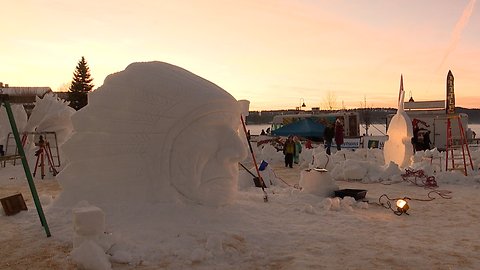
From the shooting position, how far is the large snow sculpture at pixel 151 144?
6902mm

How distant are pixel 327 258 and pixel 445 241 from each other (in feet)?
6.88

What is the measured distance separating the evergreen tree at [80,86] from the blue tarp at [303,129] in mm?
20452

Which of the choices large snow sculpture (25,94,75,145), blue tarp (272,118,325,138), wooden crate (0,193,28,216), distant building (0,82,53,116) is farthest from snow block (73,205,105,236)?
distant building (0,82,53,116)

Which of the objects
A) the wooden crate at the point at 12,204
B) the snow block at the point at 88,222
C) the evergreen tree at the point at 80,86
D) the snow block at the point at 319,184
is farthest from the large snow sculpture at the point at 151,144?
the evergreen tree at the point at 80,86

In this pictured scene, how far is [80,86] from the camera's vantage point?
43719mm

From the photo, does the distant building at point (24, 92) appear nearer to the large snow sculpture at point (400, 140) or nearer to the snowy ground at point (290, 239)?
the large snow sculpture at point (400, 140)

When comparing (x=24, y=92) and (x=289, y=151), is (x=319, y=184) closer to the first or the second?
(x=289, y=151)

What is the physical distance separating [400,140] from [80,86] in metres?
36.5

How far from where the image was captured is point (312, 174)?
9617 millimetres

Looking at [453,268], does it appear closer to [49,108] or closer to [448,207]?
[448,207]

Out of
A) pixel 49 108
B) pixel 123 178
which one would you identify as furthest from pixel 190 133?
pixel 49 108

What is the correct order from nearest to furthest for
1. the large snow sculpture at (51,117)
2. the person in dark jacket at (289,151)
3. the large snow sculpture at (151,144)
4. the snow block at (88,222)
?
1. the snow block at (88,222)
2. the large snow sculpture at (151,144)
3. the person in dark jacket at (289,151)
4. the large snow sculpture at (51,117)

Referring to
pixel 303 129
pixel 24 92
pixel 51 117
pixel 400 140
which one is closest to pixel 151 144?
pixel 400 140

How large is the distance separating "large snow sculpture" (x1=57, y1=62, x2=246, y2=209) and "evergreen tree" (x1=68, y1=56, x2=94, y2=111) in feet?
120
